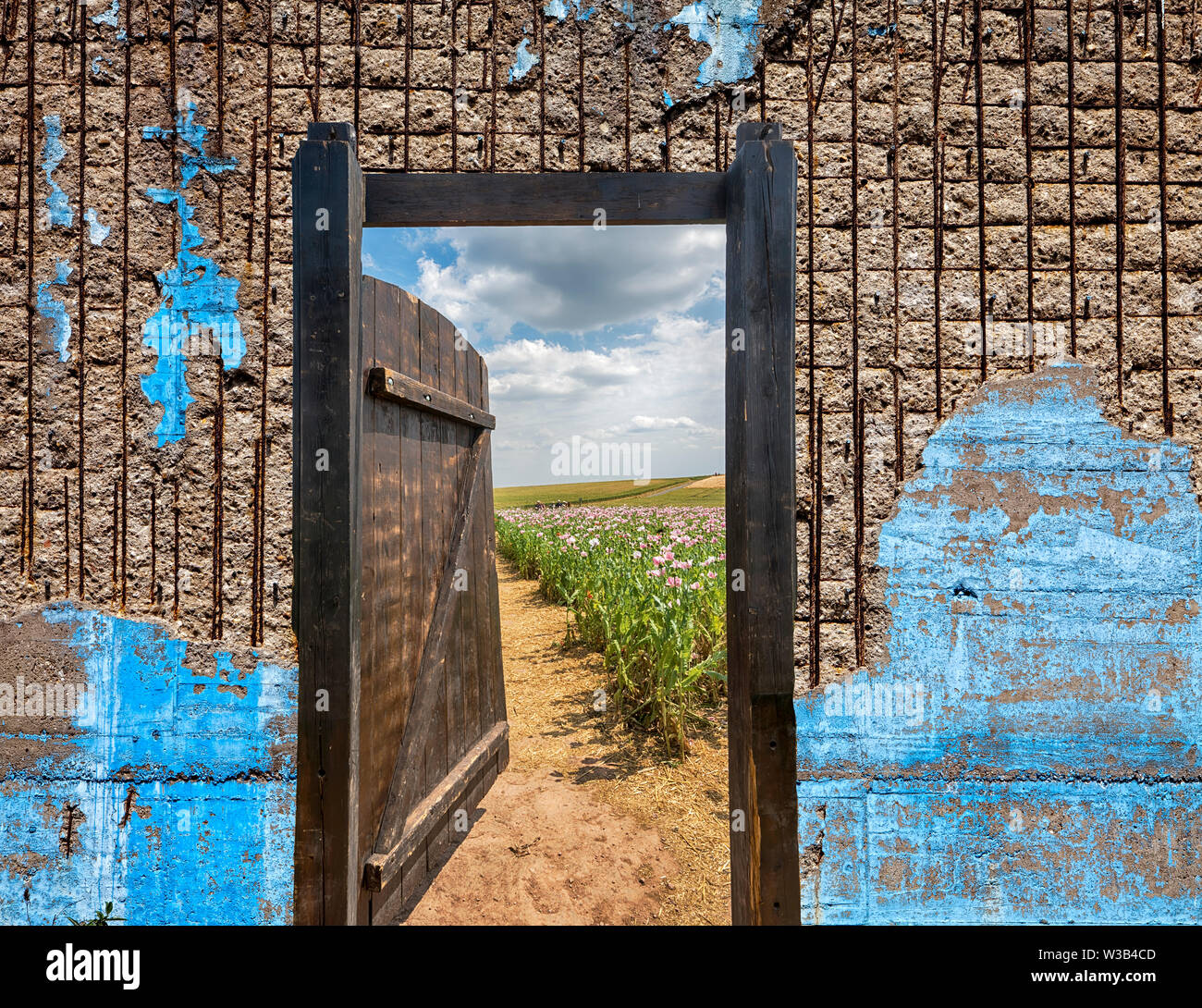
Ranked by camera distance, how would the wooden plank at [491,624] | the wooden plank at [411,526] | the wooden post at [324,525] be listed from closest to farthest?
the wooden post at [324,525] < the wooden plank at [411,526] < the wooden plank at [491,624]

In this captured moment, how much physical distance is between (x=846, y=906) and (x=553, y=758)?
2404mm

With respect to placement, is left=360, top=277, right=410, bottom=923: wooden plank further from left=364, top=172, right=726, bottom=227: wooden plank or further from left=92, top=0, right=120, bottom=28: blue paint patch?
left=92, top=0, right=120, bottom=28: blue paint patch

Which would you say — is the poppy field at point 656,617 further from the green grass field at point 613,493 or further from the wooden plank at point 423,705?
the green grass field at point 613,493

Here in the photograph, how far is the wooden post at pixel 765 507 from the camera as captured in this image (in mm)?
1750

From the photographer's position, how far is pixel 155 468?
185cm

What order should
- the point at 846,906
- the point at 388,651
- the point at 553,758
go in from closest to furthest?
1. the point at 846,906
2. the point at 388,651
3. the point at 553,758

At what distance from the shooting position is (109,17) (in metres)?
1.86

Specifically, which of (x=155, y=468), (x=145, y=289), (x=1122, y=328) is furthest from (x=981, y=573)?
(x=145, y=289)

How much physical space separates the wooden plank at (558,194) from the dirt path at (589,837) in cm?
301

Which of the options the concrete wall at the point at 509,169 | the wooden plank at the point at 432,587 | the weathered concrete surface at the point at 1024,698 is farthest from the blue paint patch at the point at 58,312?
the weathered concrete surface at the point at 1024,698

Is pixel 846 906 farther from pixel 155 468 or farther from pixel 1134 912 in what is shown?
pixel 155 468

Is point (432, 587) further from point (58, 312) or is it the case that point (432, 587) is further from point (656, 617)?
point (656, 617)

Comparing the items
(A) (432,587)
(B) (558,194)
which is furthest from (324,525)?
(B) (558,194)

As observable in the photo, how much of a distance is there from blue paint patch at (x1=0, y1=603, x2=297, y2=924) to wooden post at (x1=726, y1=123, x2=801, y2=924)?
1.62 metres
